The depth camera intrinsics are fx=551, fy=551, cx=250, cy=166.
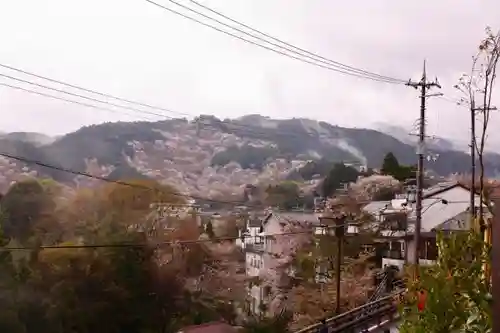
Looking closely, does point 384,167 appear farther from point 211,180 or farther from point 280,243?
point 211,180

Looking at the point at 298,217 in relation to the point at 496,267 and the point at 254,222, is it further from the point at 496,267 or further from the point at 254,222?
the point at 496,267

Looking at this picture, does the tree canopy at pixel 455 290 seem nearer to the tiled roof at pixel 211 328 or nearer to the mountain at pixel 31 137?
the tiled roof at pixel 211 328

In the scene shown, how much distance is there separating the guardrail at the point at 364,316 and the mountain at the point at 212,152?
2.25 ft

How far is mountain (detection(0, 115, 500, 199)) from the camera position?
2109 millimetres

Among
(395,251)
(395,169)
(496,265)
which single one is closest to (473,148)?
(395,169)

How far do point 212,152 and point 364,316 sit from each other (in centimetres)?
113

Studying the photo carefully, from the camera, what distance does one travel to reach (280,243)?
256 centimetres

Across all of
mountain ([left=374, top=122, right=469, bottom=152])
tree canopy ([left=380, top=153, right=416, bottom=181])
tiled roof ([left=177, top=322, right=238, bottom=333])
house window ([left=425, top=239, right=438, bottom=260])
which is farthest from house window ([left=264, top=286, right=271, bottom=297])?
mountain ([left=374, top=122, right=469, bottom=152])

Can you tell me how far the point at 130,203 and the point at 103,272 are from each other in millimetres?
281

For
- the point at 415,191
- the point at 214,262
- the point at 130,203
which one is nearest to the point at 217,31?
the point at 130,203

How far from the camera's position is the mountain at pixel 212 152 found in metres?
2.11

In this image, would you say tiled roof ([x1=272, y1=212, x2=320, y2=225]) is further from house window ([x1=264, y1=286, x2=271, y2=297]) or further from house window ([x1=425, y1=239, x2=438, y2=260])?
house window ([x1=425, y1=239, x2=438, y2=260])

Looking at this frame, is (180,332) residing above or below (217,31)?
below

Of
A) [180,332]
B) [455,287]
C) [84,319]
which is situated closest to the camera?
[455,287]
